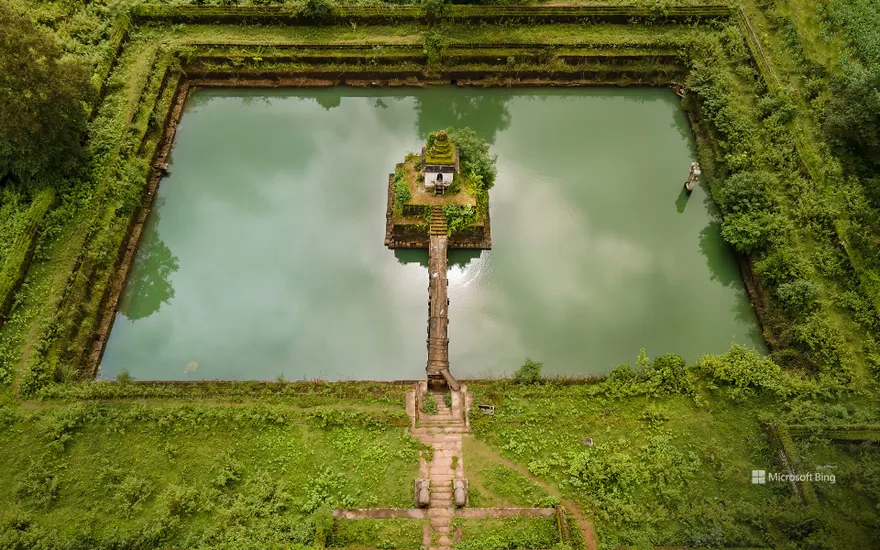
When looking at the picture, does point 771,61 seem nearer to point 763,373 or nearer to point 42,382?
point 763,373

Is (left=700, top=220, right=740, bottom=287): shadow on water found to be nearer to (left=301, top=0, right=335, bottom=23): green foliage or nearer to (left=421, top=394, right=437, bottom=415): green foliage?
(left=421, top=394, right=437, bottom=415): green foliage

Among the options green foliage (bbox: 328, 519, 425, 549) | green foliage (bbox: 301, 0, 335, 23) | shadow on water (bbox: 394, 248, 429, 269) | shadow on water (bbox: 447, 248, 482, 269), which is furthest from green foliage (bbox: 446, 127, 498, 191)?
green foliage (bbox: 328, 519, 425, 549)

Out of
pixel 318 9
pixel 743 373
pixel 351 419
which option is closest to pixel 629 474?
pixel 743 373

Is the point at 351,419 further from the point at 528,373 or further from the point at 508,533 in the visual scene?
the point at 528,373

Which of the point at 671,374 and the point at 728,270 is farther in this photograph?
the point at 728,270

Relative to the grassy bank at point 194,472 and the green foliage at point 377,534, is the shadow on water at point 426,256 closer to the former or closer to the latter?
the grassy bank at point 194,472

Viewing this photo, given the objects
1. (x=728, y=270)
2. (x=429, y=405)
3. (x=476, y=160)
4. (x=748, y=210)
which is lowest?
(x=429, y=405)

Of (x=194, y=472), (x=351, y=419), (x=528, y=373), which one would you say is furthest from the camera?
(x=528, y=373)

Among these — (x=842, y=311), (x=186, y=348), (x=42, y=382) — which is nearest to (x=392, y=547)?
(x=186, y=348)
